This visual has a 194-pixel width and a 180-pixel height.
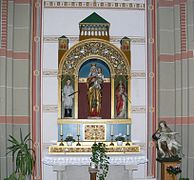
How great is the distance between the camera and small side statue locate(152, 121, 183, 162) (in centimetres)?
973

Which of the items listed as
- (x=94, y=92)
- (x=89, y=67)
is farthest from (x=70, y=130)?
(x=89, y=67)

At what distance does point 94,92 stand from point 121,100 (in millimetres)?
636

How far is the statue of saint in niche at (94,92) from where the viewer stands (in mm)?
10398

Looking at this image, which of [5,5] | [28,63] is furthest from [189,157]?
[5,5]

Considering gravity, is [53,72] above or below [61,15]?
below

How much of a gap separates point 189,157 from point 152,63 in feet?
7.32

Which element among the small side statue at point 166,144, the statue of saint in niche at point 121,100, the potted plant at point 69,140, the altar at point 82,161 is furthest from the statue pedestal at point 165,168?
the potted plant at point 69,140

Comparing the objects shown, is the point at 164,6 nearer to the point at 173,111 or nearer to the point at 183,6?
the point at 183,6

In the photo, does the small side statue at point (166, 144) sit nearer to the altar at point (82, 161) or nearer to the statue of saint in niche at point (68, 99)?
the altar at point (82, 161)

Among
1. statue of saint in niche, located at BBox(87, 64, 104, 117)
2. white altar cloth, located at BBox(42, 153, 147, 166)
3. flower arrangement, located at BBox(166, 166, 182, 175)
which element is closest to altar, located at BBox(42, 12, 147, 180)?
statue of saint in niche, located at BBox(87, 64, 104, 117)

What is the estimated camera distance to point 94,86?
1044cm

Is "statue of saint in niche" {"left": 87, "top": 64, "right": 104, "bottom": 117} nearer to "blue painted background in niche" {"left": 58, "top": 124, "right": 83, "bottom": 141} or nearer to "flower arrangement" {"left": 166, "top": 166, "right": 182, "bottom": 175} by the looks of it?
"blue painted background in niche" {"left": 58, "top": 124, "right": 83, "bottom": 141}

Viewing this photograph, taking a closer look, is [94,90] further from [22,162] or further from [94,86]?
[22,162]

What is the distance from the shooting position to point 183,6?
1056cm
